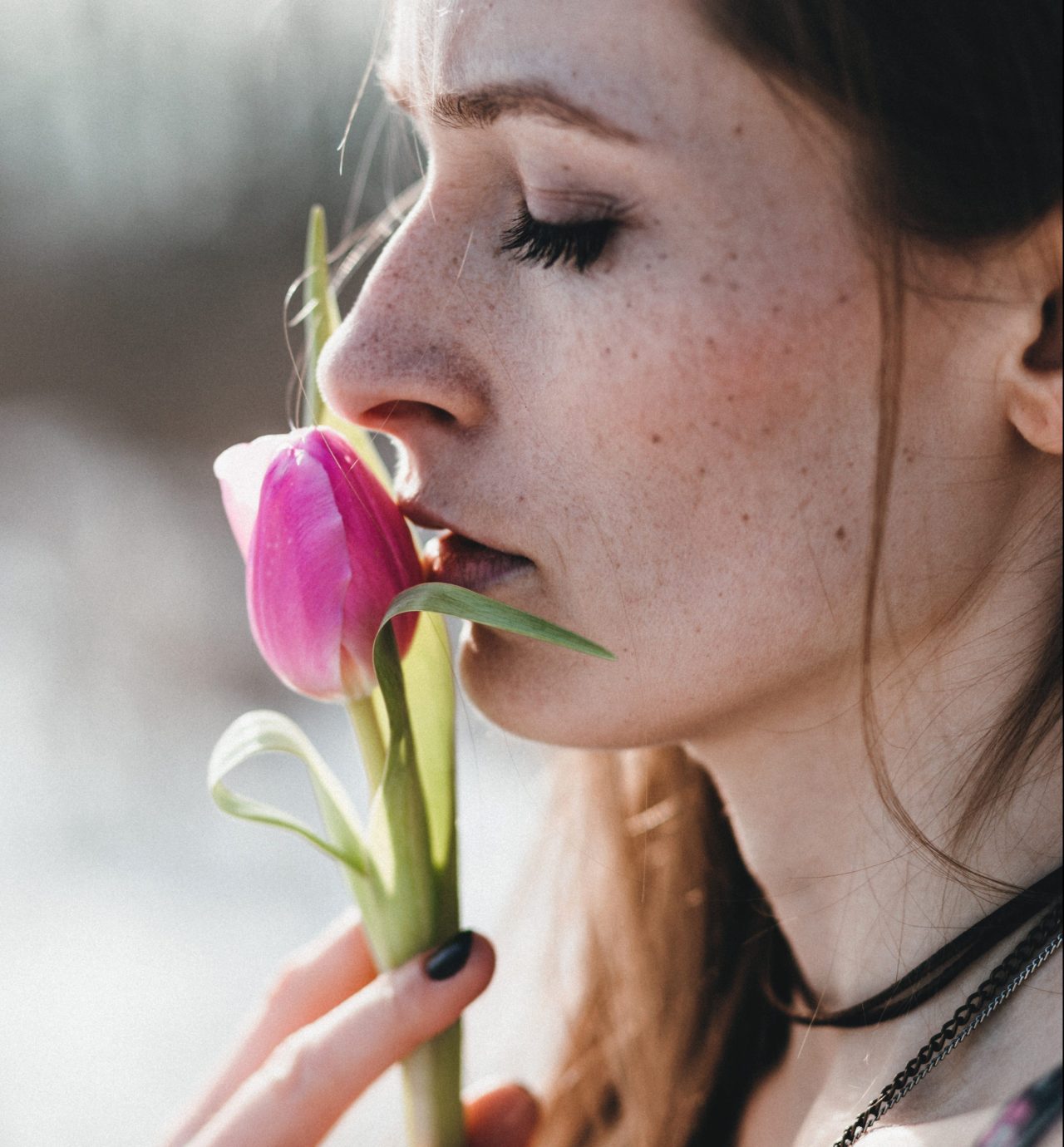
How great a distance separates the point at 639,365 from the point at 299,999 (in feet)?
2.25

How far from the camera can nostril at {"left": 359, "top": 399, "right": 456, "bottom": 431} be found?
2.80 feet

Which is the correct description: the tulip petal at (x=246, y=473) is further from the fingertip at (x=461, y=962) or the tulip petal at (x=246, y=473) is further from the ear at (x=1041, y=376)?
the ear at (x=1041, y=376)

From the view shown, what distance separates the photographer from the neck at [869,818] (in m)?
0.86

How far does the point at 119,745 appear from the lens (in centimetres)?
311

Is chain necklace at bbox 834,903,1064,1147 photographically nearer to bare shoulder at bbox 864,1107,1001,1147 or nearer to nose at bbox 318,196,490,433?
bare shoulder at bbox 864,1107,1001,1147

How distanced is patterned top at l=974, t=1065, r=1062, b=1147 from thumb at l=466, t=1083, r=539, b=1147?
576 millimetres

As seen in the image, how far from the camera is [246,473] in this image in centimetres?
84

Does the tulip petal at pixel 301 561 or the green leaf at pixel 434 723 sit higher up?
the tulip petal at pixel 301 561

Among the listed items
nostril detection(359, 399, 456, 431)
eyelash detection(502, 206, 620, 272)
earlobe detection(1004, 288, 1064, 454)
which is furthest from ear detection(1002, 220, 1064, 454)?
nostril detection(359, 399, 456, 431)

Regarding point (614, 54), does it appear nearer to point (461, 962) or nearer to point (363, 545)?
point (363, 545)

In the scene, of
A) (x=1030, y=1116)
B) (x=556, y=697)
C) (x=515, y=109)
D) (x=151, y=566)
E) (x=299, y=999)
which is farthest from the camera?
(x=151, y=566)

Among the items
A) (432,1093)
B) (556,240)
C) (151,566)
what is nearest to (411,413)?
(556,240)

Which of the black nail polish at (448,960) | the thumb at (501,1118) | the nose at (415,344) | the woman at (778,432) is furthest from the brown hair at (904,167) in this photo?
the black nail polish at (448,960)

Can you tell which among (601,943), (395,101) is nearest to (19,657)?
(601,943)
